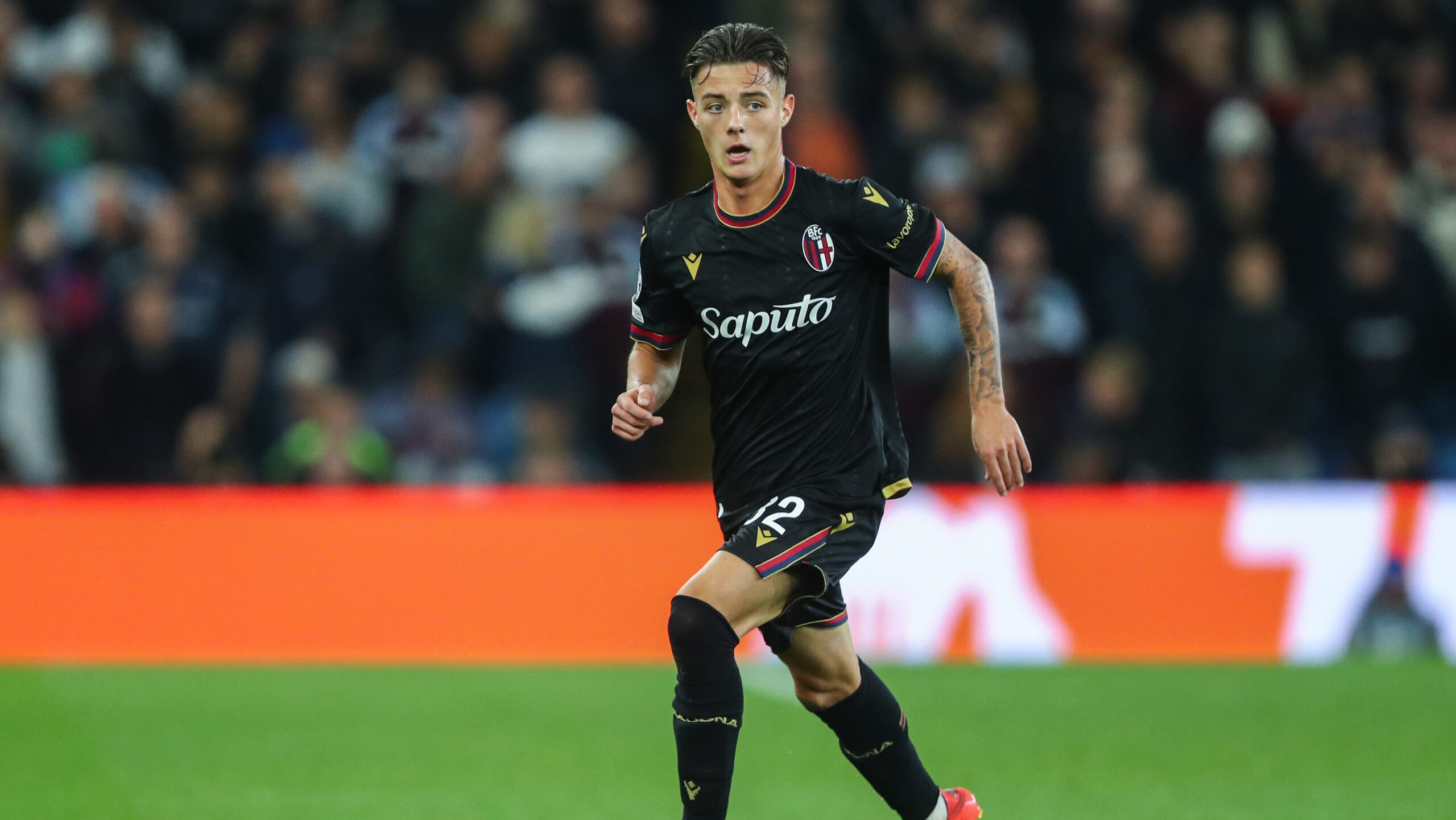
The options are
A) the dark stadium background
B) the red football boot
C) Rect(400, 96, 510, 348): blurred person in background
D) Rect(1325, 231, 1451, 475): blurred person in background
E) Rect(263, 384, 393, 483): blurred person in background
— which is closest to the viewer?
the red football boot

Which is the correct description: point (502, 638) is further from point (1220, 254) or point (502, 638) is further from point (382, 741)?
point (1220, 254)

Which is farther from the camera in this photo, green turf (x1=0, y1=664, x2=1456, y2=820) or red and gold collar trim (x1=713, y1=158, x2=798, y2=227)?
green turf (x1=0, y1=664, x2=1456, y2=820)

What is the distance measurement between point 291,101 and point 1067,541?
5869mm

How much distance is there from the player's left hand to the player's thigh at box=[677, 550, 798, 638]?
582mm

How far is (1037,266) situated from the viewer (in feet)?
36.2

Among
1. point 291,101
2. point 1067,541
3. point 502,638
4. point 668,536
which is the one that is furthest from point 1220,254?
point 291,101

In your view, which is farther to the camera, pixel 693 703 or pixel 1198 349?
pixel 1198 349

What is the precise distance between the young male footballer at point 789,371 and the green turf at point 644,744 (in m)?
1.43

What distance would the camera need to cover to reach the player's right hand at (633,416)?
4633 mm

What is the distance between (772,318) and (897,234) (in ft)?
1.27

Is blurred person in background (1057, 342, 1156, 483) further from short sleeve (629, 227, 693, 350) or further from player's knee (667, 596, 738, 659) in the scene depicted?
player's knee (667, 596, 738, 659)

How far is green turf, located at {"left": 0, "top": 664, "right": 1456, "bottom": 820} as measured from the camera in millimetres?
6230

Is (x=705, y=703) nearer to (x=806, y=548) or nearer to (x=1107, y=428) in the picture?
(x=806, y=548)

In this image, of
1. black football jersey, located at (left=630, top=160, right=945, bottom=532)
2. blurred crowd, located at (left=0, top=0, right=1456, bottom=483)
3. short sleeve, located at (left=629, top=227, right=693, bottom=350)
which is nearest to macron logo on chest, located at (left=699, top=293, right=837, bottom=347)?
black football jersey, located at (left=630, top=160, right=945, bottom=532)
